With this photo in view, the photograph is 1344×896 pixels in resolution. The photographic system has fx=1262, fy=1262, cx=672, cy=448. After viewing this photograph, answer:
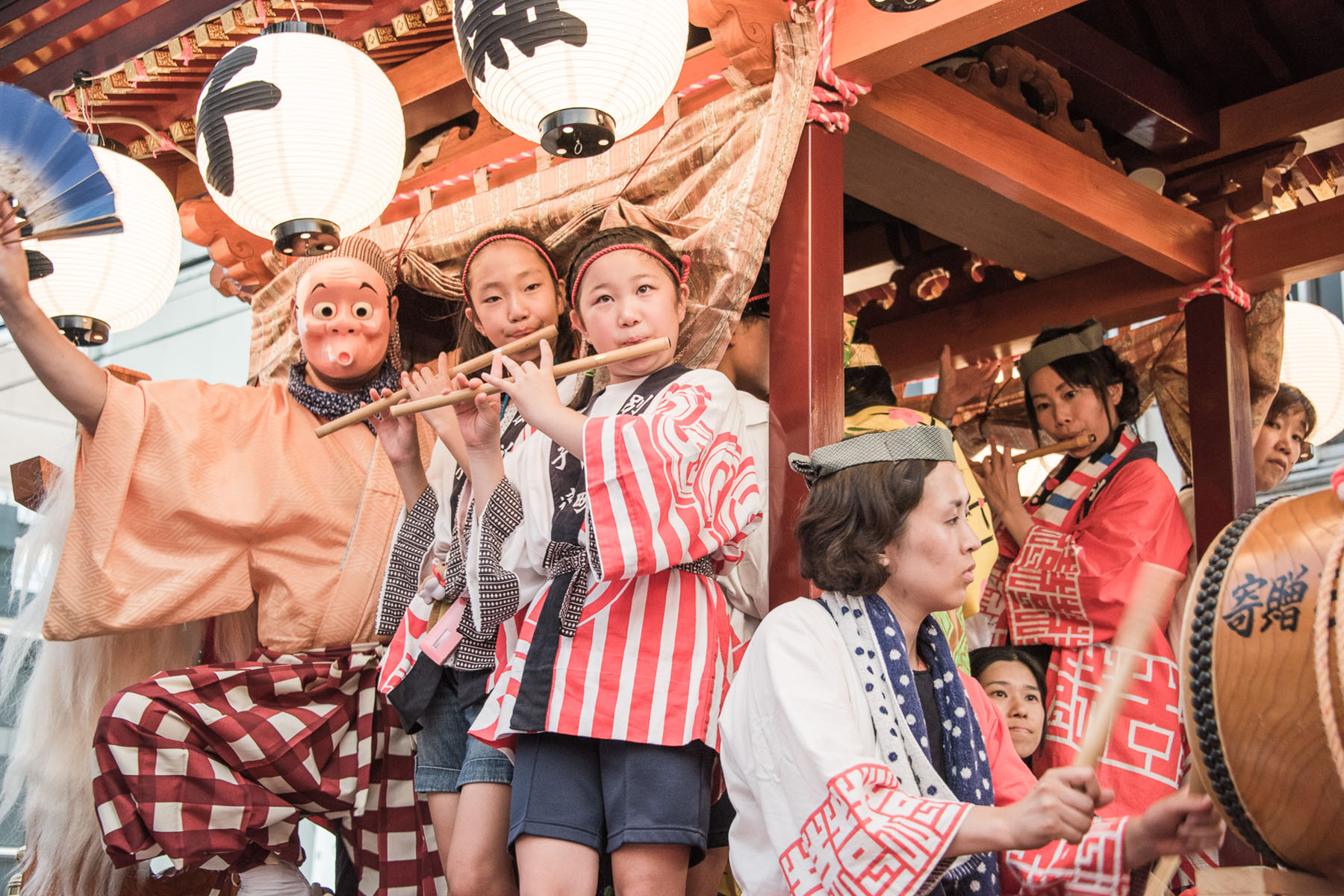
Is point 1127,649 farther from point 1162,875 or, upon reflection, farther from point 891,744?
point 891,744

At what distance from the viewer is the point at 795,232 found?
340cm

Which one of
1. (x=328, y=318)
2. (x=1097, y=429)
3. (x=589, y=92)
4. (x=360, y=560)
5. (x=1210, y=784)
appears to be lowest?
(x=1210, y=784)

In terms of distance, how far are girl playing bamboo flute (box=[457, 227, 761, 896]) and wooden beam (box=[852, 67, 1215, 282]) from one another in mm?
1111

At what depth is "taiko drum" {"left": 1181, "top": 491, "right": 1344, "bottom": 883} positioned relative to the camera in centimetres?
163

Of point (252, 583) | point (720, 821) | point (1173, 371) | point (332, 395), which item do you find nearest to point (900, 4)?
point (720, 821)

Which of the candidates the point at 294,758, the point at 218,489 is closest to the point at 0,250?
the point at 218,489

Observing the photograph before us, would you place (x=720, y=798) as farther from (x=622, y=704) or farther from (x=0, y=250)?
(x=0, y=250)

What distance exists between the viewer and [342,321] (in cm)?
393

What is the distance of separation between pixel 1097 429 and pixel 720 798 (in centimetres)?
229

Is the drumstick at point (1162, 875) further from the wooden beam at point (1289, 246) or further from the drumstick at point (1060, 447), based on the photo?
the wooden beam at point (1289, 246)

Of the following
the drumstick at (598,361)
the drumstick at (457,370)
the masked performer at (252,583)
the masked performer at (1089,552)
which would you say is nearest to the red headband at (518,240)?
the drumstick at (457,370)

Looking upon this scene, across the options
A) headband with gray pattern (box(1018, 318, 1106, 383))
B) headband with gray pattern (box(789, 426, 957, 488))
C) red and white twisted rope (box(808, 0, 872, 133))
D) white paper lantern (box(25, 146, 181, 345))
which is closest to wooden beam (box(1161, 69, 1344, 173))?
headband with gray pattern (box(1018, 318, 1106, 383))

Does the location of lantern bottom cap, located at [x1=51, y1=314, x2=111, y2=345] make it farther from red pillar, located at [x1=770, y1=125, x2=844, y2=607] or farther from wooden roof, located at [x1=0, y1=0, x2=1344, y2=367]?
red pillar, located at [x1=770, y1=125, x2=844, y2=607]

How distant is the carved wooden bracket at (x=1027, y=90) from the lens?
4.07m
